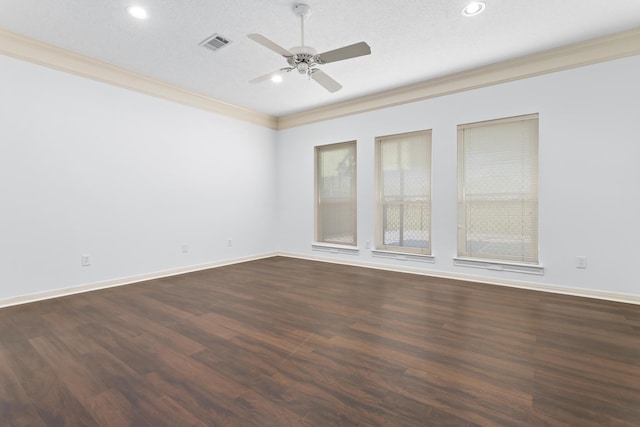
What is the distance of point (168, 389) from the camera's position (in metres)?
1.73

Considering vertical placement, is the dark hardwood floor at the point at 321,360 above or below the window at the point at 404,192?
below

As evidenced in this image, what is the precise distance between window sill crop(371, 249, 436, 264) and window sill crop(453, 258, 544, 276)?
354 mm

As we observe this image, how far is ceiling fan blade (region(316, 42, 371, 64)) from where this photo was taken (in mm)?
2506

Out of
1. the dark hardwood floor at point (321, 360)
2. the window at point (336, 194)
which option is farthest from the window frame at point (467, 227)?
the window at point (336, 194)

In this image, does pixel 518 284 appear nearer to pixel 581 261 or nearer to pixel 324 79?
pixel 581 261

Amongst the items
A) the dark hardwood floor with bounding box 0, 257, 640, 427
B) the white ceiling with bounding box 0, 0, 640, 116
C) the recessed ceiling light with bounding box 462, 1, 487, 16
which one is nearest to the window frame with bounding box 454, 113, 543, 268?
the dark hardwood floor with bounding box 0, 257, 640, 427

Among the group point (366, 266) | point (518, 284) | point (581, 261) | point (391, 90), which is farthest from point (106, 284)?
point (581, 261)

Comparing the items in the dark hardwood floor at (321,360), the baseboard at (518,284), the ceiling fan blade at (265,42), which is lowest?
the dark hardwood floor at (321,360)

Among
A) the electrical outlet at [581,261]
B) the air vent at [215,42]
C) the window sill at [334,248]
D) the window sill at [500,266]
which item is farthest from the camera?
the window sill at [334,248]

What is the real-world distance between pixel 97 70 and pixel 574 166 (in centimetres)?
587

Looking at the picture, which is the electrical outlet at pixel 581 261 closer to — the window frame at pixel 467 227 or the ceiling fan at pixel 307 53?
the window frame at pixel 467 227

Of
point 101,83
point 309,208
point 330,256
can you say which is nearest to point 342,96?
point 309,208

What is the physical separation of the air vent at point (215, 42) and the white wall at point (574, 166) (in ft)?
9.50

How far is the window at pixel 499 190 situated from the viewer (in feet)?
12.7
